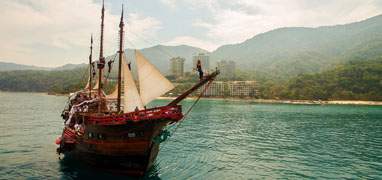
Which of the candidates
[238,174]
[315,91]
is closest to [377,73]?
[315,91]

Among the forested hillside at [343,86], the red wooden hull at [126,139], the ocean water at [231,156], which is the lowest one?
the ocean water at [231,156]

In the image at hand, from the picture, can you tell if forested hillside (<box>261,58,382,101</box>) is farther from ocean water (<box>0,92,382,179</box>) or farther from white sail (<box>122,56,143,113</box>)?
white sail (<box>122,56,143,113</box>)

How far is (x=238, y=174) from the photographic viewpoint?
29922 mm

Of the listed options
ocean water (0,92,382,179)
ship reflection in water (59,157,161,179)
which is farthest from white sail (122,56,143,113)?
ocean water (0,92,382,179)

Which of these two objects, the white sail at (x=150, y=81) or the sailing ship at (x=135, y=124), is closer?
the sailing ship at (x=135, y=124)

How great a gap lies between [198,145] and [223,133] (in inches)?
553

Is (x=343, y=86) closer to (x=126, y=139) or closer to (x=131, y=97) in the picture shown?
(x=131, y=97)

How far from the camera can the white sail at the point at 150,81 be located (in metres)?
26.1

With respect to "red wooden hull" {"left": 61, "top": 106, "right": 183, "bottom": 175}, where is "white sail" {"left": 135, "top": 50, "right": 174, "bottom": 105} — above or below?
above

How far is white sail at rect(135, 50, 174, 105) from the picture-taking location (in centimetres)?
2608

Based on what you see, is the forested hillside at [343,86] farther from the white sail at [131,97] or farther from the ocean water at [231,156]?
the white sail at [131,97]

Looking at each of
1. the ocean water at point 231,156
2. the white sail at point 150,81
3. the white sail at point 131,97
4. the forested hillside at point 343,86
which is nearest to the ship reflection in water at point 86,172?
the ocean water at point 231,156

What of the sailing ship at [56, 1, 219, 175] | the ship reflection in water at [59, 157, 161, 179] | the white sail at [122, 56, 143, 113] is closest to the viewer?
the sailing ship at [56, 1, 219, 175]

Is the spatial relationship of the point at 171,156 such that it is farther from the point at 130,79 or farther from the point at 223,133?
the point at 223,133
